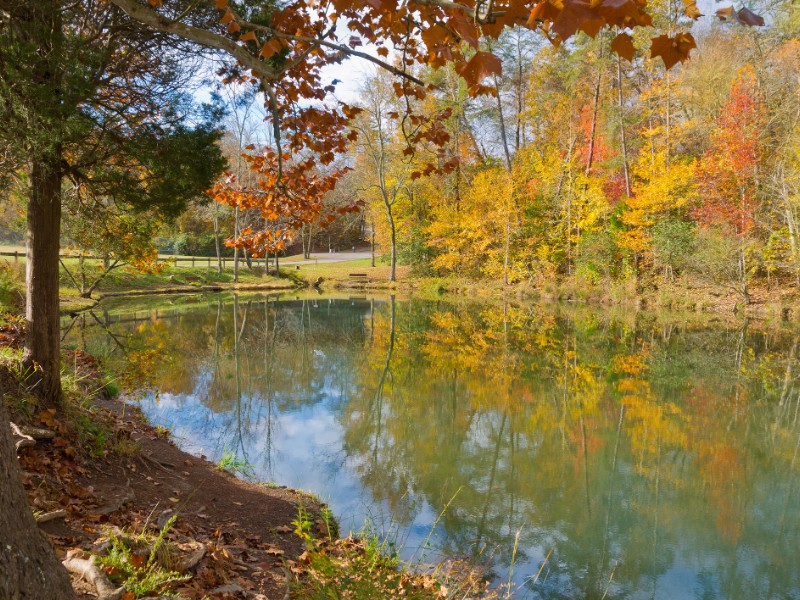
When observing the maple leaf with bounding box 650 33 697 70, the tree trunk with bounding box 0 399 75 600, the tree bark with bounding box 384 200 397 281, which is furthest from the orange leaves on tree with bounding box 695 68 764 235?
the tree trunk with bounding box 0 399 75 600

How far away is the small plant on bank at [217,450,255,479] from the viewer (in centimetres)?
625

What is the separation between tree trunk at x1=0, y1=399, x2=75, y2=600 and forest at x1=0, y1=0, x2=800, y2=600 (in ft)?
→ 0.04

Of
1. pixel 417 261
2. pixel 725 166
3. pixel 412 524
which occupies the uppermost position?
pixel 725 166

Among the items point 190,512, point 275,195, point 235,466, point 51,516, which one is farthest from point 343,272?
point 51,516

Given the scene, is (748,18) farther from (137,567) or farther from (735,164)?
(735,164)

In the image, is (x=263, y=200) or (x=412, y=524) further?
(x=412, y=524)

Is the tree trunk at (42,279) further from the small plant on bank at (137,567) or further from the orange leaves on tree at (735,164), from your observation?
the orange leaves on tree at (735,164)

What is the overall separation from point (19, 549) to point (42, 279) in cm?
391

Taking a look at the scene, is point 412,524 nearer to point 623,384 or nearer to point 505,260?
point 623,384

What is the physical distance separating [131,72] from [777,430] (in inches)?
385

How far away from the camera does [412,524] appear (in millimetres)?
5250

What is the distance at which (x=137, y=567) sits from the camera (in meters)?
2.83

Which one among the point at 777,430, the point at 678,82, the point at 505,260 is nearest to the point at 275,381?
the point at 777,430

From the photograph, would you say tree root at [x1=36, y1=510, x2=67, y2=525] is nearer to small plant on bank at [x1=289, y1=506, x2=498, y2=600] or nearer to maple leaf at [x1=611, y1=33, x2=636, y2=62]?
small plant on bank at [x1=289, y1=506, x2=498, y2=600]
